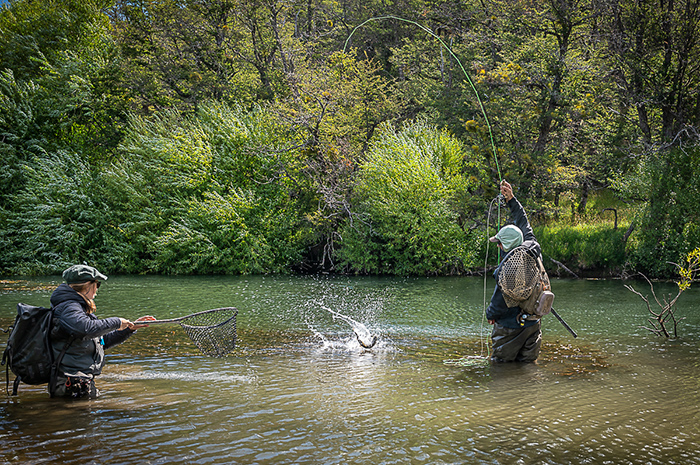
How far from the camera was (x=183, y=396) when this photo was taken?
7188mm

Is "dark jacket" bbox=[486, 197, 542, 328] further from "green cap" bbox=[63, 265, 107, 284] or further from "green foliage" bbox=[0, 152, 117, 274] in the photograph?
"green foliage" bbox=[0, 152, 117, 274]

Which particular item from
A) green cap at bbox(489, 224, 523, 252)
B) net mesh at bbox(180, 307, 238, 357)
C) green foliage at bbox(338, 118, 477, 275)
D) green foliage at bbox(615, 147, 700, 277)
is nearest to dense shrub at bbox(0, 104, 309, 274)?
green foliage at bbox(338, 118, 477, 275)

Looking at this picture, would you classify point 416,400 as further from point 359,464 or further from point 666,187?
point 666,187

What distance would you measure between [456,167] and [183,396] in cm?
1978

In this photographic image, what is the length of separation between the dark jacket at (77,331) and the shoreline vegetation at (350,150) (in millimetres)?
16203

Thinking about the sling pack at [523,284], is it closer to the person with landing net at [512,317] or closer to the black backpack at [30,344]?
the person with landing net at [512,317]

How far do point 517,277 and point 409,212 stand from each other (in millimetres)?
15961

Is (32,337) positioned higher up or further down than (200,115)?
further down

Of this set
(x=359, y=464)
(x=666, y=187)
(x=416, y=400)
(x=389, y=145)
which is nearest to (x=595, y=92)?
(x=666, y=187)

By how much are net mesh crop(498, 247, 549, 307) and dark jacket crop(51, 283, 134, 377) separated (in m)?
4.68

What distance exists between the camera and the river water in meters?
5.45

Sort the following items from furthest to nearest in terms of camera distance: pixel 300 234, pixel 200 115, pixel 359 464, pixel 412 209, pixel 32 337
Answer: pixel 200 115, pixel 300 234, pixel 412 209, pixel 32 337, pixel 359 464

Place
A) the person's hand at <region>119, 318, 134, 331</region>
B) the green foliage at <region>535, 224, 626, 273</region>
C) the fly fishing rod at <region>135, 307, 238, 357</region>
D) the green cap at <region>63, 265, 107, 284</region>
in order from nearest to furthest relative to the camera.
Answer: the green cap at <region>63, 265, 107, 284</region>
the person's hand at <region>119, 318, 134, 331</region>
the fly fishing rod at <region>135, 307, 238, 357</region>
the green foliage at <region>535, 224, 626, 273</region>

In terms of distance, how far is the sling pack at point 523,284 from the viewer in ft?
25.8
